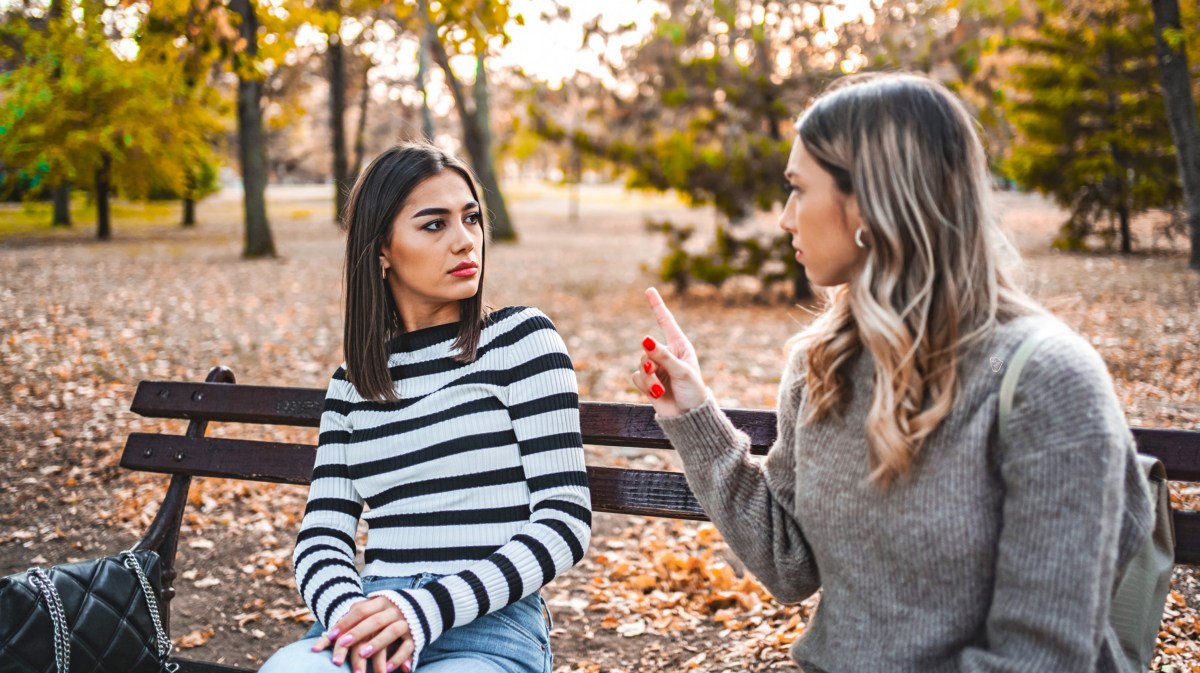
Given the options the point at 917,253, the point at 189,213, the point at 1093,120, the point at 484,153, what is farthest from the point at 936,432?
the point at 189,213

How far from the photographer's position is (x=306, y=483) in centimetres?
294

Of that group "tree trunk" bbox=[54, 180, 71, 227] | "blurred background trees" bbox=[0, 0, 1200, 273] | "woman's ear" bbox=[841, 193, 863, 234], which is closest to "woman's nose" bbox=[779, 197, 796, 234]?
"woman's ear" bbox=[841, 193, 863, 234]

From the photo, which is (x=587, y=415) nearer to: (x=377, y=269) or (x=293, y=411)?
(x=377, y=269)

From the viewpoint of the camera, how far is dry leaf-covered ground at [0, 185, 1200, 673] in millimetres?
3834

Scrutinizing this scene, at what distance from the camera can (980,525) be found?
1631 millimetres

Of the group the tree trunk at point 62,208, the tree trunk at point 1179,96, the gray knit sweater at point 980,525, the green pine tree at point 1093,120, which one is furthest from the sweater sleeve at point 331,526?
the tree trunk at point 62,208

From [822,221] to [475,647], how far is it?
1.25 metres

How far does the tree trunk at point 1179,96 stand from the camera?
31.5 ft

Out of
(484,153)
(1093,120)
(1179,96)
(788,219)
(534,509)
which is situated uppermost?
(1093,120)

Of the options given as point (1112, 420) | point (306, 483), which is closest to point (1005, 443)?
point (1112, 420)

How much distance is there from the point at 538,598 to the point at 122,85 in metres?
16.6

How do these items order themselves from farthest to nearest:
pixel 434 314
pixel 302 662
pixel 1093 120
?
pixel 1093 120 < pixel 434 314 < pixel 302 662

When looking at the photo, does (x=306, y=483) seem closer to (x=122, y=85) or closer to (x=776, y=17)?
(x=776, y=17)

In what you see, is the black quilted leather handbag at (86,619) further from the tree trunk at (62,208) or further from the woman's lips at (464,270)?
the tree trunk at (62,208)
